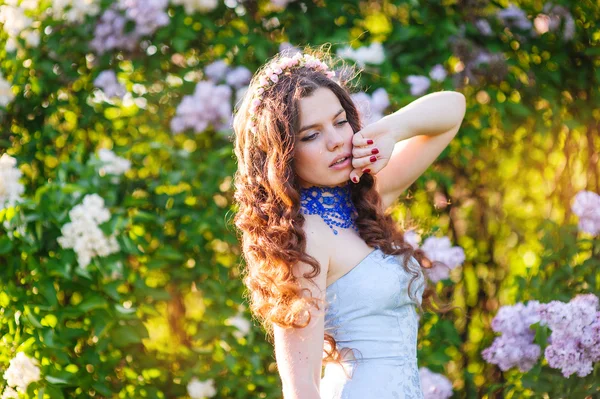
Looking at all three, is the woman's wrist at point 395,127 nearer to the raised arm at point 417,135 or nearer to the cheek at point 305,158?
the raised arm at point 417,135

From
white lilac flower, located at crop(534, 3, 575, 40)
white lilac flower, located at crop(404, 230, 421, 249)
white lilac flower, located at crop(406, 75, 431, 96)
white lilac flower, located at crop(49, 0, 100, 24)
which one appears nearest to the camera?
white lilac flower, located at crop(404, 230, 421, 249)

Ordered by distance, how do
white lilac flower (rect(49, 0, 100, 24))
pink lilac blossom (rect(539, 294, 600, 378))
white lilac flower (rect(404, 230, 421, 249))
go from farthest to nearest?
white lilac flower (rect(49, 0, 100, 24)) < white lilac flower (rect(404, 230, 421, 249)) < pink lilac blossom (rect(539, 294, 600, 378))

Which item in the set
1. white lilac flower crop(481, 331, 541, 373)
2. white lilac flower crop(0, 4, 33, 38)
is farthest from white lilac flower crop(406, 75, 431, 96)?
white lilac flower crop(0, 4, 33, 38)

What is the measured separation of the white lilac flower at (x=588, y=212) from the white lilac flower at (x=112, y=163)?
156 centimetres

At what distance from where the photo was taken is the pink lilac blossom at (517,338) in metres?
2.38

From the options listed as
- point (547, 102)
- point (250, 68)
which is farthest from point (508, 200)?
point (250, 68)

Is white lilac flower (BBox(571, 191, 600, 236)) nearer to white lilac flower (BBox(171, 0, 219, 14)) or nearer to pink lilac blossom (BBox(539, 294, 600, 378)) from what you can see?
pink lilac blossom (BBox(539, 294, 600, 378))

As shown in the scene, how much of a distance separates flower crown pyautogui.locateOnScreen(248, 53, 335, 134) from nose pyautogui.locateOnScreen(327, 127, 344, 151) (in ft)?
0.57

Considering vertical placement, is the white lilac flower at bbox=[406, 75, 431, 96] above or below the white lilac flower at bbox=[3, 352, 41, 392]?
above

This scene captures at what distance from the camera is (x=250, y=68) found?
121 inches

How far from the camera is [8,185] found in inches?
105

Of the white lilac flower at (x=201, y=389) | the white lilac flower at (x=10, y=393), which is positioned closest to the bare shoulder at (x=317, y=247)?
the white lilac flower at (x=201, y=389)

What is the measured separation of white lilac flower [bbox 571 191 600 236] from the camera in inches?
98.3

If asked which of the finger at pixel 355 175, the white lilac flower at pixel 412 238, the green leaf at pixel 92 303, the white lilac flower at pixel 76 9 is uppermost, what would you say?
the white lilac flower at pixel 76 9
